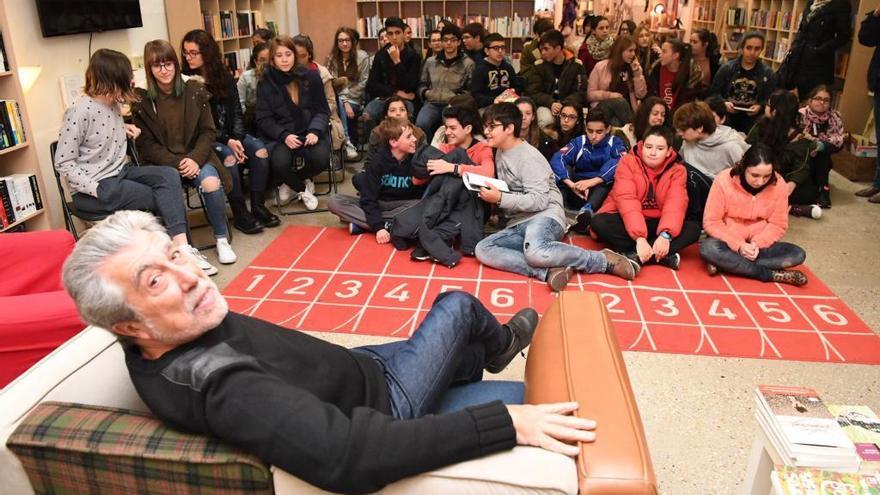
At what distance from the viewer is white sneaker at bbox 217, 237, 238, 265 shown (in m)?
3.91

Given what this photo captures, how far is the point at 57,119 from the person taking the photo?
4.16 metres

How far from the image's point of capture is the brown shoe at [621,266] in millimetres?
3557

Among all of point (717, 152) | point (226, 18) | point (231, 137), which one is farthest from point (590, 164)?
point (226, 18)

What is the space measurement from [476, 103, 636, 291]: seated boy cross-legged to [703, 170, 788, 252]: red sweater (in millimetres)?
562

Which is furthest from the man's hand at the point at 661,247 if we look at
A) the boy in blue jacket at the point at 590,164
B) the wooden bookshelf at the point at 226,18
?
the wooden bookshelf at the point at 226,18

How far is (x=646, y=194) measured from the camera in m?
3.93

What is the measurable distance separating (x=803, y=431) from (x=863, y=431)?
170mm

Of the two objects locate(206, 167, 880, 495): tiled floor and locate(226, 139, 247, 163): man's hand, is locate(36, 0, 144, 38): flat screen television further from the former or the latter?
locate(206, 167, 880, 495): tiled floor

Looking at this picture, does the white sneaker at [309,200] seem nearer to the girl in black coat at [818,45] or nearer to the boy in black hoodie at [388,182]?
the boy in black hoodie at [388,182]

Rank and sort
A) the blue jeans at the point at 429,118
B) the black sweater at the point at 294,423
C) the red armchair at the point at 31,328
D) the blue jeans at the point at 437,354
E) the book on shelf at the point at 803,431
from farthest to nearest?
the blue jeans at the point at 429,118
the red armchair at the point at 31,328
the blue jeans at the point at 437,354
the book on shelf at the point at 803,431
the black sweater at the point at 294,423

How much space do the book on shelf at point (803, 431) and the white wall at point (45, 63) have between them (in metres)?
3.89

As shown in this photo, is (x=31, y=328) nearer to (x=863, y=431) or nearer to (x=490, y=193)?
(x=863, y=431)

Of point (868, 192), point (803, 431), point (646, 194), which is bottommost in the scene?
point (868, 192)

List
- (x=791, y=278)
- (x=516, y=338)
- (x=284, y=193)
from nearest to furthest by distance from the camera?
(x=516, y=338), (x=791, y=278), (x=284, y=193)
